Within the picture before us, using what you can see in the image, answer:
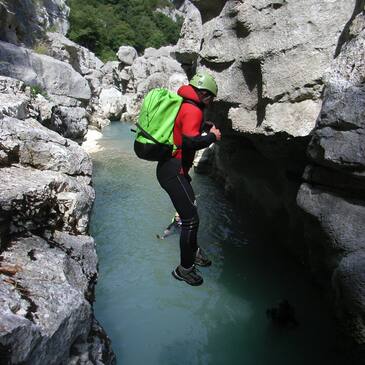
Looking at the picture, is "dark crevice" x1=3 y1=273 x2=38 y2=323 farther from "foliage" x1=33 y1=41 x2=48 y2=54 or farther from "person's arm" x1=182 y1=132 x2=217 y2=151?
"foliage" x1=33 y1=41 x2=48 y2=54

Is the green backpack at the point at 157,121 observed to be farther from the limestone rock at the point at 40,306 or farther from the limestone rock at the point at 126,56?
the limestone rock at the point at 126,56

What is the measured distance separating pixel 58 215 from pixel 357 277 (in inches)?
137

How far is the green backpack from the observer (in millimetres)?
4141

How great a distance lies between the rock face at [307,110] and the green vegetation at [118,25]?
53095mm

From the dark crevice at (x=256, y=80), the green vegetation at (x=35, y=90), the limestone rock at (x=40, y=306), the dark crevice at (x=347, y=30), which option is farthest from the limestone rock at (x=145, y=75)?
the limestone rock at (x=40, y=306)

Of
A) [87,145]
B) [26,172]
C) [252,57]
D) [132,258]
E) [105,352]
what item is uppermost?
[252,57]

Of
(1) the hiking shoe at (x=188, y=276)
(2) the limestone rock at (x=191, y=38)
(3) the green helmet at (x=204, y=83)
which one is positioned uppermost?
(2) the limestone rock at (x=191, y=38)

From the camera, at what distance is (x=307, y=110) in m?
5.39

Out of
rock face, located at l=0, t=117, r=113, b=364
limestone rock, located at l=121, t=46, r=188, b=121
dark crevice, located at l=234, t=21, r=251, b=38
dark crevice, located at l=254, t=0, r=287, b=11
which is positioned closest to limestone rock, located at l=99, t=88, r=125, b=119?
limestone rock, located at l=121, t=46, r=188, b=121

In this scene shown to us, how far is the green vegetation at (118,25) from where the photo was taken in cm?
5678

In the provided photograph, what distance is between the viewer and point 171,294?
6.37m

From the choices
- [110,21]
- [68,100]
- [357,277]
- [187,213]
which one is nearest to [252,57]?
[187,213]

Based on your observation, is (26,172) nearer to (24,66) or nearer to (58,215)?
(58,215)

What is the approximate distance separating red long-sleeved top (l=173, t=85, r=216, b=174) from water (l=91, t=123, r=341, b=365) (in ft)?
10.2
